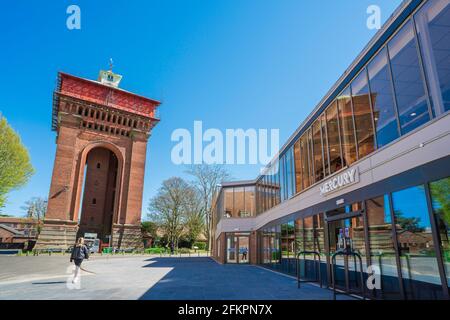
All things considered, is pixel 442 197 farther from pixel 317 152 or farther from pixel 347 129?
pixel 317 152

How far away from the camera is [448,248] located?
16.5 ft

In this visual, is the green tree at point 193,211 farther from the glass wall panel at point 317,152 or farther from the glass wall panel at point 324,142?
the glass wall panel at point 324,142

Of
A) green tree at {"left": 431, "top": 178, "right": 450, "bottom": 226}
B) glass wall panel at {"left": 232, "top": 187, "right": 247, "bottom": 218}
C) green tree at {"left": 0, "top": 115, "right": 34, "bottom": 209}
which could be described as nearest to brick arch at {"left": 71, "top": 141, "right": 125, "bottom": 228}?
green tree at {"left": 0, "top": 115, "right": 34, "bottom": 209}

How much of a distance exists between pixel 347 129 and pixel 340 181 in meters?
1.65

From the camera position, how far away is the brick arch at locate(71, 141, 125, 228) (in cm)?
3691

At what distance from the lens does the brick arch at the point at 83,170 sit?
121ft

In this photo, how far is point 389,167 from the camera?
22.3ft

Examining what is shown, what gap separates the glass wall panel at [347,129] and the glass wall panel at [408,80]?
2095 millimetres

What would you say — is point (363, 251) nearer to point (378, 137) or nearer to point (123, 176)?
point (378, 137)

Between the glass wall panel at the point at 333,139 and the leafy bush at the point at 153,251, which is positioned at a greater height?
the glass wall panel at the point at 333,139

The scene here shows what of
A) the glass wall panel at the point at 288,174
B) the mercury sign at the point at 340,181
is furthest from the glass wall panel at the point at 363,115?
the glass wall panel at the point at 288,174

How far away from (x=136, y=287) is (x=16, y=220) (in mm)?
89491

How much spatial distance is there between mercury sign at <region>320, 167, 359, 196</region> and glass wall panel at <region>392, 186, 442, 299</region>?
191cm

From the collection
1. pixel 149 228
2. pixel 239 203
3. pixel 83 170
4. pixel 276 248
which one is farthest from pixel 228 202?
pixel 149 228
